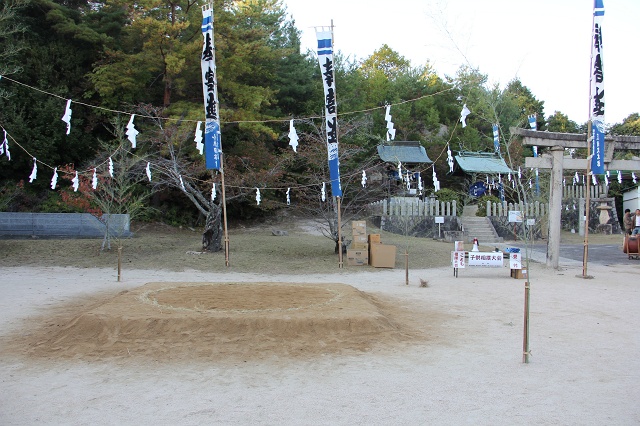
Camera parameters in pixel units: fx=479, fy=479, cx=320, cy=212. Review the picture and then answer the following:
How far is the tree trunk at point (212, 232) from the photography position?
15289 millimetres

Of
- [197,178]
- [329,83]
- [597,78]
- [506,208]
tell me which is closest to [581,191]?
[506,208]

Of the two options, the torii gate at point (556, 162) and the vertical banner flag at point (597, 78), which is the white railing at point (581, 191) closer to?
the torii gate at point (556, 162)

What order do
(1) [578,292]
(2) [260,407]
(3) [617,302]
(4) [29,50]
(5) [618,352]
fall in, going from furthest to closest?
(4) [29,50], (1) [578,292], (3) [617,302], (5) [618,352], (2) [260,407]

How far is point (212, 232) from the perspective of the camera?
15.4m

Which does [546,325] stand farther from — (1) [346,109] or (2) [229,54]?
(1) [346,109]

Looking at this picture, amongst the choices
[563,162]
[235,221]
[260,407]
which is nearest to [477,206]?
[563,162]

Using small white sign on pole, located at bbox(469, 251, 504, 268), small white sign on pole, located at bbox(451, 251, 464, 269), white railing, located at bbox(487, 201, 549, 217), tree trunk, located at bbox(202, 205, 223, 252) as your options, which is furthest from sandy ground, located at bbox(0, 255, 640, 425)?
white railing, located at bbox(487, 201, 549, 217)

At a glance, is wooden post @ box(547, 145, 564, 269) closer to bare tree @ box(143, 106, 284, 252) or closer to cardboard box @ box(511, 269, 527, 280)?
cardboard box @ box(511, 269, 527, 280)

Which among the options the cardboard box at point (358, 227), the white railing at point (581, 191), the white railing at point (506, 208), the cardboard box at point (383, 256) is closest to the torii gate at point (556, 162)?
the cardboard box at point (383, 256)

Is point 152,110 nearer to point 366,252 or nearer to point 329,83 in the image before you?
point 329,83

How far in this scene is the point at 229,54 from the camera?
20.8 metres

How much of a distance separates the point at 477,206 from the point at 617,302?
1552 cm

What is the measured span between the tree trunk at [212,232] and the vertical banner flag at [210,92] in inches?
99.9

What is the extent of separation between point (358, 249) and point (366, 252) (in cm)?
26
